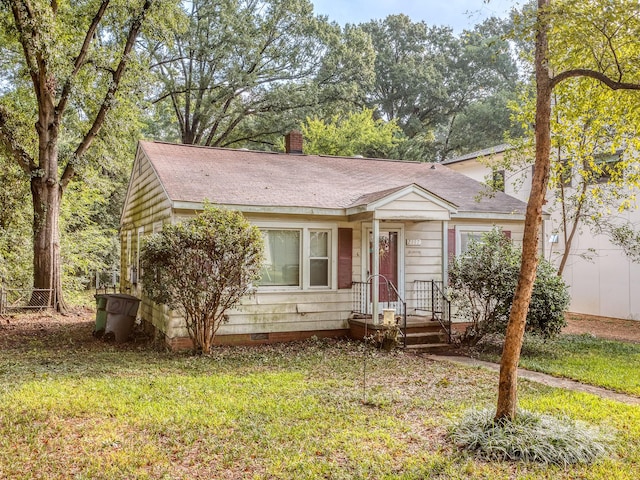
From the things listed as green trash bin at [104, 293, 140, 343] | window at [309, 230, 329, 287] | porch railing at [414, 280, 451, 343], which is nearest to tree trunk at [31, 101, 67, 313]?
green trash bin at [104, 293, 140, 343]

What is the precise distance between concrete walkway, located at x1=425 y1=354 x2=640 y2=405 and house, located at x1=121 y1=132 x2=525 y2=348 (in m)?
1.32

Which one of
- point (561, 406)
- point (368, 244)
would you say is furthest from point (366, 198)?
point (561, 406)

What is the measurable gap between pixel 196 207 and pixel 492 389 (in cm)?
554

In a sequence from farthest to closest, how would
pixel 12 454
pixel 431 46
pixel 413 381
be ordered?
pixel 431 46, pixel 413 381, pixel 12 454

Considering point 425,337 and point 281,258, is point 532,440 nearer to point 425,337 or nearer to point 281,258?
point 425,337

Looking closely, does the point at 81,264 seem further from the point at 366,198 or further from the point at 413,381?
the point at 413,381

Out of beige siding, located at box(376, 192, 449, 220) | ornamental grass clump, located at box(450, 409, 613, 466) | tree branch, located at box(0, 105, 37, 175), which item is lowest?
ornamental grass clump, located at box(450, 409, 613, 466)

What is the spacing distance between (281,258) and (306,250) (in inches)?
20.3

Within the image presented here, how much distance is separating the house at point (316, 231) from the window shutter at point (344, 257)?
2 cm

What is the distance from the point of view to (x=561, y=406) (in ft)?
18.4

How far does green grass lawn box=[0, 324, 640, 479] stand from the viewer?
397 cm

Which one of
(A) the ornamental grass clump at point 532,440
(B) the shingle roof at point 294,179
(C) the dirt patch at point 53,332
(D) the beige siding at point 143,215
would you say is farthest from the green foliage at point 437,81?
(A) the ornamental grass clump at point 532,440

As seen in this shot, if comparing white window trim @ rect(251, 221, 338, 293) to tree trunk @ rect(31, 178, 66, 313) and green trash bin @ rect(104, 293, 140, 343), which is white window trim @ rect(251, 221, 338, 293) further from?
tree trunk @ rect(31, 178, 66, 313)

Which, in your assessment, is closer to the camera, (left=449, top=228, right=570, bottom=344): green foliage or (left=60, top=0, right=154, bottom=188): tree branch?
(left=449, top=228, right=570, bottom=344): green foliage
